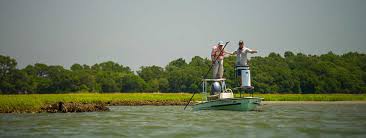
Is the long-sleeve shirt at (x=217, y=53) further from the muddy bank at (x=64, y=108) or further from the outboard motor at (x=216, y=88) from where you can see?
the muddy bank at (x=64, y=108)

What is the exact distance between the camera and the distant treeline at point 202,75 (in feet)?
395

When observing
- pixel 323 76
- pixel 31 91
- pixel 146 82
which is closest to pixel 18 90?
pixel 31 91

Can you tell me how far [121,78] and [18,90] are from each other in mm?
27654

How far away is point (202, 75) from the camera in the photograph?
13250 cm

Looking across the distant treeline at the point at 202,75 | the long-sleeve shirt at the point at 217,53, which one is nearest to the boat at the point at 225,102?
the long-sleeve shirt at the point at 217,53

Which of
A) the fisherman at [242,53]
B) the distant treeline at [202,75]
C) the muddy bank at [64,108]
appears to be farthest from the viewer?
the distant treeline at [202,75]

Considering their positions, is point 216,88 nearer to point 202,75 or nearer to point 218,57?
point 218,57

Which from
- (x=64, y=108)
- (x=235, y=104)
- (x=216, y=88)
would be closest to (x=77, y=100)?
(x=64, y=108)

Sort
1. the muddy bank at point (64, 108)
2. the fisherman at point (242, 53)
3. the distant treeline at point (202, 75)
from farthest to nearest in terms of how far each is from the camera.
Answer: the distant treeline at point (202, 75), the muddy bank at point (64, 108), the fisherman at point (242, 53)

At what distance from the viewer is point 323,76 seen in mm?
122062

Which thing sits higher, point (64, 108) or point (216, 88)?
point (216, 88)

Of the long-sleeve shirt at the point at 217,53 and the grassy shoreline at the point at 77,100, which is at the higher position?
the long-sleeve shirt at the point at 217,53

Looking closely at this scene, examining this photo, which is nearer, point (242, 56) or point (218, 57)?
point (242, 56)

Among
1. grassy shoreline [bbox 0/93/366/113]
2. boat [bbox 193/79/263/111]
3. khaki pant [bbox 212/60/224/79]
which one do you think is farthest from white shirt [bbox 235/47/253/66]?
grassy shoreline [bbox 0/93/366/113]
